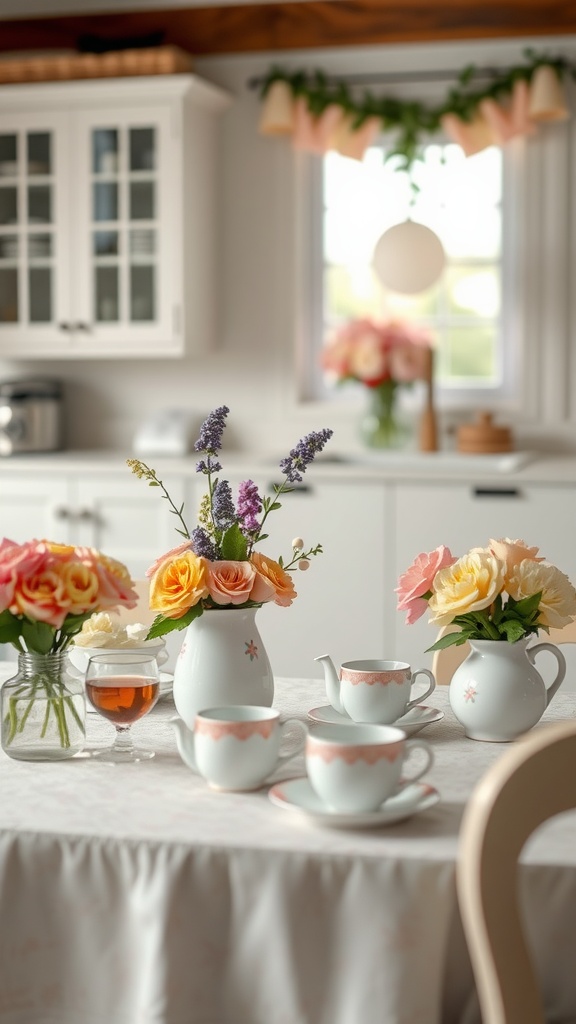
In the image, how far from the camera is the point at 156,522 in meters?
3.97

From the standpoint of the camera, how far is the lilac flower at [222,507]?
60.7 inches

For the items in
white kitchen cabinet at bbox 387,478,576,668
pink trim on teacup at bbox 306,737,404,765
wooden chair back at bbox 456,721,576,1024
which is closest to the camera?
wooden chair back at bbox 456,721,576,1024

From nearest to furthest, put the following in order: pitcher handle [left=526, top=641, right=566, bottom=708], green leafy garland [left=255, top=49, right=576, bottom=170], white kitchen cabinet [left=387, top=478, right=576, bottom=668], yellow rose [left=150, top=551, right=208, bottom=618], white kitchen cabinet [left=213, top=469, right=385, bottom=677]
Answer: yellow rose [left=150, top=551, right=208, bottom=618], pitcher handle [left=526, top=641, right=566, bottom=708], white kitchen cabinet [left=387, top=478, right=576, bottom=668], white kitchen cabinet [left=213, top=469, right=385, bottom=677], green leafy garland [left=255, top=49, right=576, bottom=170]

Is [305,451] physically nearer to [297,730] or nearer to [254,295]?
[297,730]

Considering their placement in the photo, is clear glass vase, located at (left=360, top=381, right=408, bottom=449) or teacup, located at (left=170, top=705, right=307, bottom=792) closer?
teacup, located at (left=170, top=705, right=307, bottom=792)

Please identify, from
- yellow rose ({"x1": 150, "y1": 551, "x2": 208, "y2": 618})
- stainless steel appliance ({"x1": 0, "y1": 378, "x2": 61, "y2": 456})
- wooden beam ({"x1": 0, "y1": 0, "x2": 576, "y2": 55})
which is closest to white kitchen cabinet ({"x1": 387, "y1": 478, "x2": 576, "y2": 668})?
stainless steel appliance ({"x1": 0, "y1": 378, "x2": 61, "y2": 456})

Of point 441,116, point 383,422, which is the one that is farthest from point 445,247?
point 383,422

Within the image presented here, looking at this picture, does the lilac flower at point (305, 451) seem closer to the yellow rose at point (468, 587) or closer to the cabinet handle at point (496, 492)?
the yellow rose at point (468, 587)

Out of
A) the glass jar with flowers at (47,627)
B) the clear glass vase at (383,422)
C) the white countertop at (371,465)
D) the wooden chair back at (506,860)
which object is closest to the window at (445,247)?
the clear glass vase at (383,422)

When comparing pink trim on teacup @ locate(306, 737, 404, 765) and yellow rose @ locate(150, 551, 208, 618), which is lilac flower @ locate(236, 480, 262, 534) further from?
pink trim on teacup @ locate(306, 737, 404, 765)

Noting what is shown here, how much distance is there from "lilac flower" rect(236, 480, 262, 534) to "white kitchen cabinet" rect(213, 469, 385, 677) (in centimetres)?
219

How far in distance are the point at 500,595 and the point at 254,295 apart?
2943mm

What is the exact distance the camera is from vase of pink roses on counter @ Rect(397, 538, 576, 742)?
1.56 meters

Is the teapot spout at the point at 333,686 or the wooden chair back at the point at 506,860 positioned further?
the teapot spout at the point at 333,686
